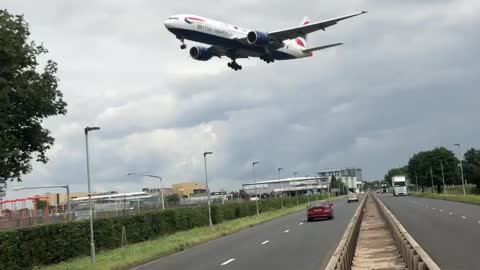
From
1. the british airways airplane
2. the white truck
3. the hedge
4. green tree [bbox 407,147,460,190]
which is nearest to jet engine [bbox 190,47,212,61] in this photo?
the british airways airplane

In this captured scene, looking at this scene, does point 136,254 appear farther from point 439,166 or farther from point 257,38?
point 439,166

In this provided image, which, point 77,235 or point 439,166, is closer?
point 77,235

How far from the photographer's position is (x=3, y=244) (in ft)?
88.5

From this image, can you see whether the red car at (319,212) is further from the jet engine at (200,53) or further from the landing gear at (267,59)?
the jet engine at (200,53)

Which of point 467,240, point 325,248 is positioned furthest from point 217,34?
point 467,240

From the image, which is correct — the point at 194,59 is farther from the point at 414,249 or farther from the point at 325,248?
the point at 414,249

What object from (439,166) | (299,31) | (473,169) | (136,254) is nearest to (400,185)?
(473,169)

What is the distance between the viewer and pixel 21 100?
19.9 metres

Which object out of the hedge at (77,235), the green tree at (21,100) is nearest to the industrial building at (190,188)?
the hedge at (77,235)

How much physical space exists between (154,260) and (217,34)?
513 inches

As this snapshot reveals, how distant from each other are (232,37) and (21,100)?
1724cm

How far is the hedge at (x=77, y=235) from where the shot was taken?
92.4ft

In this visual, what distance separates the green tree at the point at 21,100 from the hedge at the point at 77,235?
7.76 metres

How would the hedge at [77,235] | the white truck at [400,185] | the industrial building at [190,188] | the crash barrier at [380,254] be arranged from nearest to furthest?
the crash barrier at [380,254] → the hedge at [77,235] → the white truck at [400,185] → the industrial building at [190,188]
